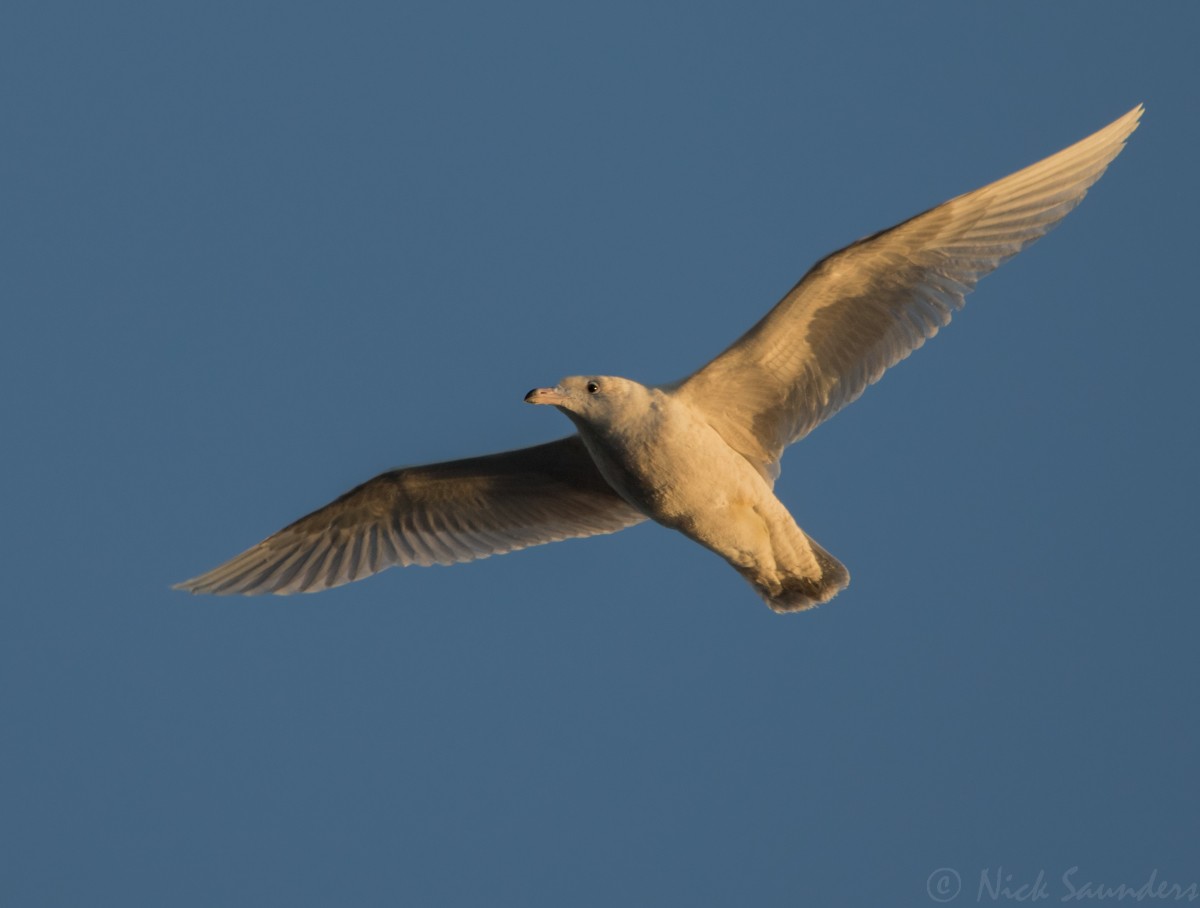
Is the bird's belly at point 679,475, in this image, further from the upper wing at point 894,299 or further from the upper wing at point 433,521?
the upper wing at point 433,521

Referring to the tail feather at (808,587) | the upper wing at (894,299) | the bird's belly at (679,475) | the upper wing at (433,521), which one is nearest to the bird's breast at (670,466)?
the bird's belly at (679,475)

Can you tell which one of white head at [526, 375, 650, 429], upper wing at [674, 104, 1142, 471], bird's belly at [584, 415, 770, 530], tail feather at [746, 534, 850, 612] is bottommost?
tail feather at [746, 534, 850, 612]

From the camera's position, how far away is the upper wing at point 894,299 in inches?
464

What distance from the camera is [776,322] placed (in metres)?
11.6

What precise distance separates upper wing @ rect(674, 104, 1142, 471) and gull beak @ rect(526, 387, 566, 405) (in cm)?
105

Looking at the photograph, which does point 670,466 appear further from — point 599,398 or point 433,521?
point 433,521

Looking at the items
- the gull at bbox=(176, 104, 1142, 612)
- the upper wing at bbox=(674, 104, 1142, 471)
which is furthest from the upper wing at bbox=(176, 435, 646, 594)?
the upper wing at bbox=(674, 104, 1142, 471)

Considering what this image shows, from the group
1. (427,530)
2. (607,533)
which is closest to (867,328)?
(607,533)

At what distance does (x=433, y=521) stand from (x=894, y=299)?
11.9ft

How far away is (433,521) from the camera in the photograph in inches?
516

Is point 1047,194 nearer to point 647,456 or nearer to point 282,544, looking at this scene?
point 647,456

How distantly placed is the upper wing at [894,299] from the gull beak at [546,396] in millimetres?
1053

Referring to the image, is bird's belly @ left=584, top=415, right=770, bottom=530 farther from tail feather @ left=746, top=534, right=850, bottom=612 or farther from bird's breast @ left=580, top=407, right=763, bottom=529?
tail feather @ left=746, top=534, right=850, bottom=612

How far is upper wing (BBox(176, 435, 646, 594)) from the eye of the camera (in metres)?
12.7
